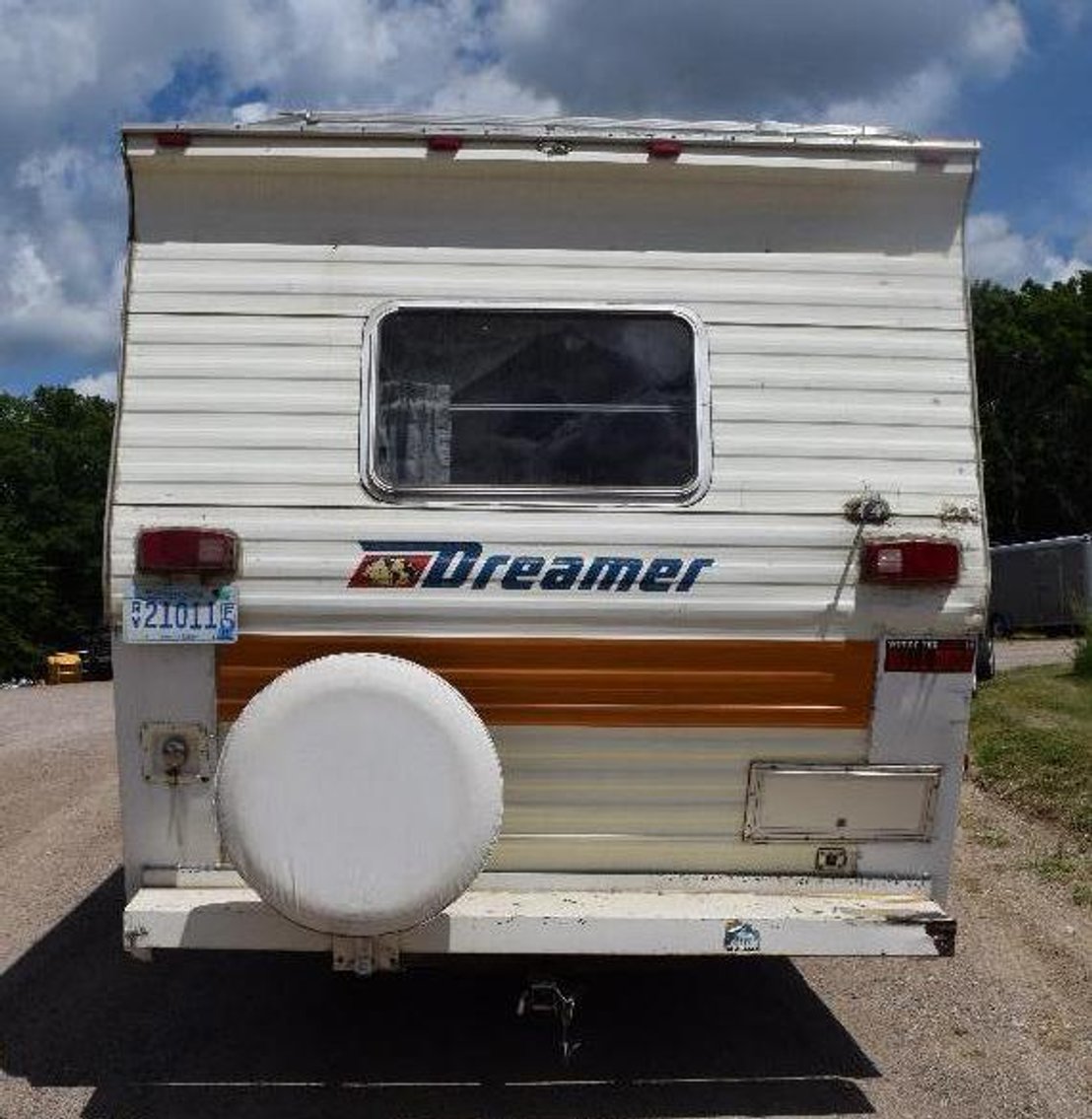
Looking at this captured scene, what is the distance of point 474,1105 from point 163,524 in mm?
2049

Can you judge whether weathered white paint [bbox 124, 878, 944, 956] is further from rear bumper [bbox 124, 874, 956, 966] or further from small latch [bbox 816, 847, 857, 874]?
small latch [bbox 816, 847, 857, 874]

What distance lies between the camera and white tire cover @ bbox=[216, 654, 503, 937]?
3635 mm

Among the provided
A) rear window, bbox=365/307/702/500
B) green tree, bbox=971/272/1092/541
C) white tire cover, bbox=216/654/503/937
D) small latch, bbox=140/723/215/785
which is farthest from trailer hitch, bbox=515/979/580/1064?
green tree, bbox=971/272/1092/541

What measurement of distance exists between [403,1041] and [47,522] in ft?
156

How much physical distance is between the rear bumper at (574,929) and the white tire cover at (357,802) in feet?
0.80

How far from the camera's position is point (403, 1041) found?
4.74m

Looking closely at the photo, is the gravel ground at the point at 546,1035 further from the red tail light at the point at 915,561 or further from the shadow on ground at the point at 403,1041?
the red tail light at the point at 915,561

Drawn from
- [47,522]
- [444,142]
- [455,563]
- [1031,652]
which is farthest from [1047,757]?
[47,522]

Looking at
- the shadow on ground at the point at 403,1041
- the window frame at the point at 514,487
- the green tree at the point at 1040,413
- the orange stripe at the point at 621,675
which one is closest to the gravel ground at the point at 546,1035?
the shadow on ground at the point at 403,1041

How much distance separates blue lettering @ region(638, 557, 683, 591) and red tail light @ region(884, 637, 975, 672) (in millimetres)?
696

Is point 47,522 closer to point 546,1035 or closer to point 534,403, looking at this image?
point 546,1035

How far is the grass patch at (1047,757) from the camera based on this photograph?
7.20 metres

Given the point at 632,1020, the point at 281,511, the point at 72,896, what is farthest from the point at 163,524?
the point at 72,896

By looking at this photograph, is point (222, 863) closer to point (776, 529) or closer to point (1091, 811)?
point (776, 529)
